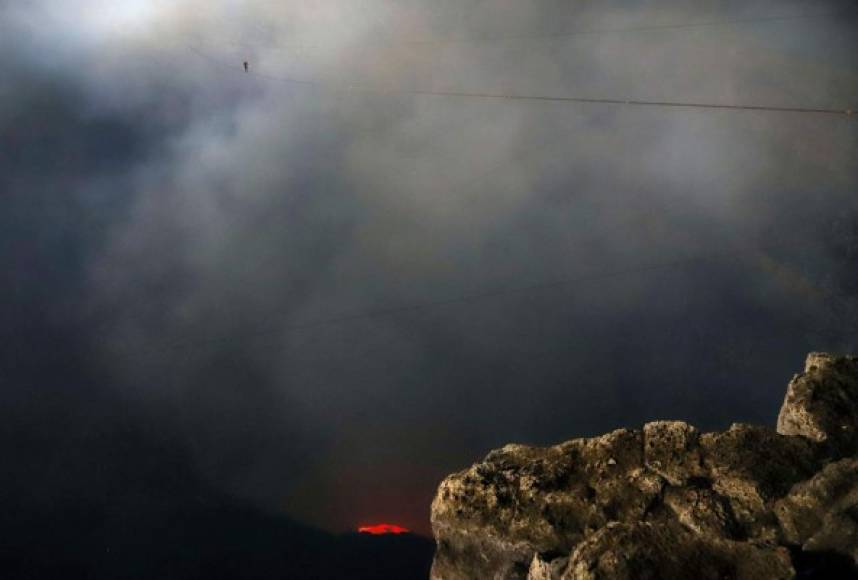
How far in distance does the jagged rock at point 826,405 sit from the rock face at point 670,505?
0.01 metres

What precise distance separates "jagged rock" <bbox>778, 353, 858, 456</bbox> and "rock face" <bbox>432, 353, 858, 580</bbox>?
10 mm

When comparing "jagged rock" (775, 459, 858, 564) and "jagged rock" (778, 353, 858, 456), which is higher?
"jagged rock" (778, 353, 858, 456)

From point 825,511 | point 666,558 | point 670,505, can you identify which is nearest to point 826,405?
point 825,511

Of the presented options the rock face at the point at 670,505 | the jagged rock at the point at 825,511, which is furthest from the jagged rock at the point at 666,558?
the jagged rock at the point at 825,511

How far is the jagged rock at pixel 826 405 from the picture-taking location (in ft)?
13.9

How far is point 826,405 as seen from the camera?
443 cm

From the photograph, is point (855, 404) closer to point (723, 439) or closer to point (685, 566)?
point (723, 439)

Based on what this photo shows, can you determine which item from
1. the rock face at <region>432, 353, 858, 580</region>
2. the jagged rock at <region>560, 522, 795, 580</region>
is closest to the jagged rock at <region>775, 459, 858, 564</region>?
the rock face at <region>432, 353, 858, 580</region>

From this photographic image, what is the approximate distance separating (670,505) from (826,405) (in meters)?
1.64

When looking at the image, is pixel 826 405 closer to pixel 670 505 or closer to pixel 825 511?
pixel 825 511

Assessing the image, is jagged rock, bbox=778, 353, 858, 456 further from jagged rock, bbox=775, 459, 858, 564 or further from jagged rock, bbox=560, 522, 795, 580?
jagged rock, bbox=560, 522, 795, 580

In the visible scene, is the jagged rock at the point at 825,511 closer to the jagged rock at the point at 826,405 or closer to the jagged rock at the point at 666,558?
the jagged rock at the point at 666,558

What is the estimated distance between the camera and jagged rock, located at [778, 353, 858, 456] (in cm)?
425

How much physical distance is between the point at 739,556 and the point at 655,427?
136cm
